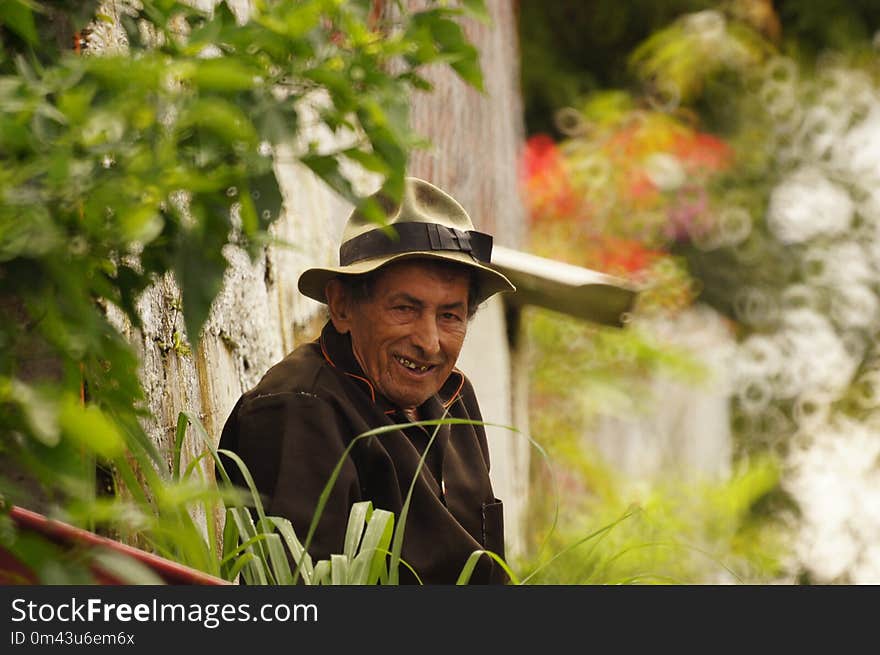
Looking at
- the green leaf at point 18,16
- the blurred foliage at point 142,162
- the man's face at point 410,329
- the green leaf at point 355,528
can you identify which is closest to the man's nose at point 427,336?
the man's face at point 410,329

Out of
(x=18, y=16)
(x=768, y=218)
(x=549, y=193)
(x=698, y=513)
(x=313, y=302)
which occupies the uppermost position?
(x=549, y=193)

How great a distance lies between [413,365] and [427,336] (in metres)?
0.08

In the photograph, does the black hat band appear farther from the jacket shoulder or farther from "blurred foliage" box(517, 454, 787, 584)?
"blurred foliage" box(517, 454, 787, 584)

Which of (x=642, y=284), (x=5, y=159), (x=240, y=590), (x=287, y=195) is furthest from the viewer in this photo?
(x=642, y=284)

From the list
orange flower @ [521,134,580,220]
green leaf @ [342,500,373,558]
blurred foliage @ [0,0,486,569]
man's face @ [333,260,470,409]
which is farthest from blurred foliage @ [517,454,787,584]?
blurred foliage @ [0,0,486,569]

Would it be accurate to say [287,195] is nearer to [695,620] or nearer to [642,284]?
[695,620]

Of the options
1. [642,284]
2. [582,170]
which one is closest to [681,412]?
[642,284]

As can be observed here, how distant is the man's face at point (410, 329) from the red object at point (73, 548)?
0.87 metres

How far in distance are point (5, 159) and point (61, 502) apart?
2.16ft

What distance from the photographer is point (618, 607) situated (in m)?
1.79

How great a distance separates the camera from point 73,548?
1628mm

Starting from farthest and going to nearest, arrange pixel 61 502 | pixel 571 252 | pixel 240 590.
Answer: pixel 571 252
pixel 61 502
pixel 240 590

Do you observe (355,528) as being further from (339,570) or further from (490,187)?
(490,187)

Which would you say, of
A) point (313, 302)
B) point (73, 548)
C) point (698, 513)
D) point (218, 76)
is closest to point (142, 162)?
point (218, 76)
